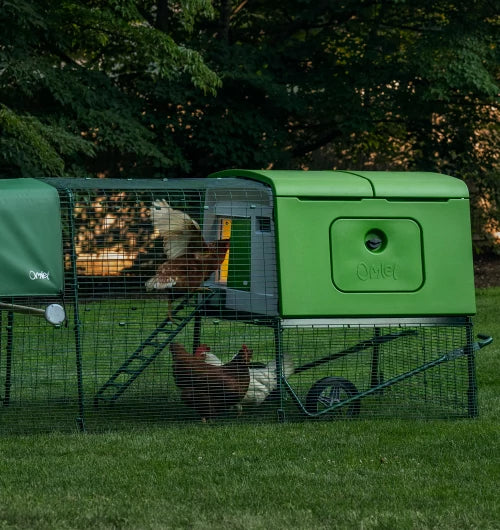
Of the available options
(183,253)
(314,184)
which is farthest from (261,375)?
(314,184)

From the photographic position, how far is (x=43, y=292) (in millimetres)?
6473

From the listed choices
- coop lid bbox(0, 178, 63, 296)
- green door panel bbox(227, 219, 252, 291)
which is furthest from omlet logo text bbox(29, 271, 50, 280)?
green door panel bbox(227, 219, 252, 291)

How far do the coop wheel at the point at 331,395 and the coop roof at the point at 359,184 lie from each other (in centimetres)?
131

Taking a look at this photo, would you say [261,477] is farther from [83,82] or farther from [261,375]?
[83,82]

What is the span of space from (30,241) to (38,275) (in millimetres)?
209

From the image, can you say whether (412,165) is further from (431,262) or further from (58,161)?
→ (431,262)

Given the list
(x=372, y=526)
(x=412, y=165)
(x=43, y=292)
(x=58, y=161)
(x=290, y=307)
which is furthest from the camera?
(x=412, y=165)

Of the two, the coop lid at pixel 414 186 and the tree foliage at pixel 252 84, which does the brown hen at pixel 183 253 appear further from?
the tree foliage at pixel 252 84

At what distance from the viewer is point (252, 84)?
17.5 meters

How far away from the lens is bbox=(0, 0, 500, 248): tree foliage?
594 inches

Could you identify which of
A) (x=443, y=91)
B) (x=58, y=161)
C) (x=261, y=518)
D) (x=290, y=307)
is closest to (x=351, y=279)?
(x=290, y=307)

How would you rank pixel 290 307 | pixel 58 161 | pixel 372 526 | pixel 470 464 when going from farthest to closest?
pixel 58 161 < pixel 290 307 < pixel 470 464 < pixel 372 526

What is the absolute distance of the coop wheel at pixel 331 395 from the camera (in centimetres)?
738

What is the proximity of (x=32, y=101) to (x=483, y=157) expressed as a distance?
8.76 m
